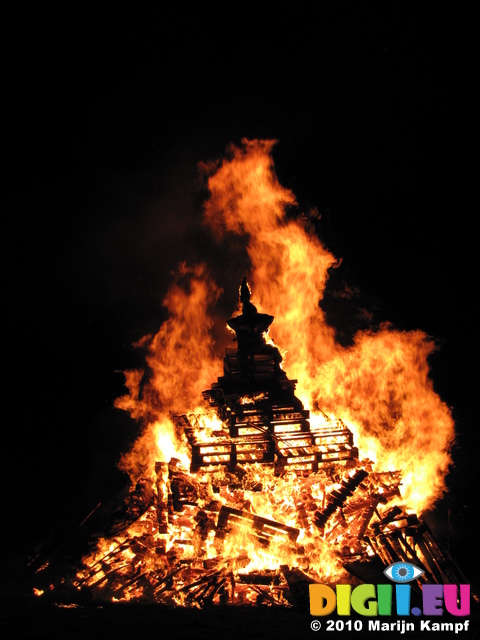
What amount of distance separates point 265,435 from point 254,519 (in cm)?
171

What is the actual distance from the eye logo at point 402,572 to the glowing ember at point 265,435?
368 millimetres

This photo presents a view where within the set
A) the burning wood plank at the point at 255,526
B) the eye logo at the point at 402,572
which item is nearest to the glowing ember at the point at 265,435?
the burning wood plank at the point at 255,526

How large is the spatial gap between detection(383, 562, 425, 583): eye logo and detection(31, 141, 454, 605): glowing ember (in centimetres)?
37

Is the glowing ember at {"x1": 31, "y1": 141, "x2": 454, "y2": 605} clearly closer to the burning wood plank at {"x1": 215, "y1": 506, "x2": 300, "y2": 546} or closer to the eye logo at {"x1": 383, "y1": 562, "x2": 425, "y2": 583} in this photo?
the burning wood plank at {"x1": 215, "y1": 506, "x2": 300, "y2": 546}

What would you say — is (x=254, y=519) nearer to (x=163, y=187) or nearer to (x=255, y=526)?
(x=255, y=526)

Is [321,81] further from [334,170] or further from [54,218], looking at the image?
[54,218]

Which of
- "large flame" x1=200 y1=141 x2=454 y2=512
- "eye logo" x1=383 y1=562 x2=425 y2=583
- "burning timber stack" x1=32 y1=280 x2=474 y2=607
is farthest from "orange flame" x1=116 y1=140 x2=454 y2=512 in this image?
"eye logo" x1=383 y1=562 x2=425 y2=583

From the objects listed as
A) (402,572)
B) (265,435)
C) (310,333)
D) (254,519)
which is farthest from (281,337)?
Answer: (402,572)

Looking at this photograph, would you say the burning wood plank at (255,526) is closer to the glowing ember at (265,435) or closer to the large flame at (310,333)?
the glowing ember at (265,435)

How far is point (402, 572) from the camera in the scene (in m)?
6.60

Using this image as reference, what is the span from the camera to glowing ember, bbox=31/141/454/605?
7.14 metres

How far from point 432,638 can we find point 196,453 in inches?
186

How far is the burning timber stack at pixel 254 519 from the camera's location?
6.63m

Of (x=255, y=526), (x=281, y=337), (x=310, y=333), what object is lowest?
(x=255, y=526)
